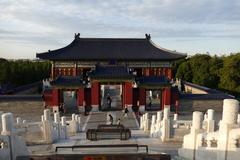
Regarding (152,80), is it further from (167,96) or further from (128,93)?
(128,93)

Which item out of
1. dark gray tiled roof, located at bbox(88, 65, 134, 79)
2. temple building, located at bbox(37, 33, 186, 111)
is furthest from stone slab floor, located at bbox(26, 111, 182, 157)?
dark gray tiled roof, located at bbox(88, 65, 134, 79)

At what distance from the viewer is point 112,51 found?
127ft

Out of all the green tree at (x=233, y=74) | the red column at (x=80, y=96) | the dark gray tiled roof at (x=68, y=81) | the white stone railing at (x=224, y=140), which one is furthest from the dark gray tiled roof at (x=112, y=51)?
the white stone railing at (x=224, y=140)

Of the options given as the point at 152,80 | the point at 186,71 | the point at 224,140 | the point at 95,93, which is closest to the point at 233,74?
the point at 186,71

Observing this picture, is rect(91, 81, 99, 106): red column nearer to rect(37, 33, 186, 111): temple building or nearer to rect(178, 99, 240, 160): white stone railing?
rect(37, 33, 186, 111): temple building

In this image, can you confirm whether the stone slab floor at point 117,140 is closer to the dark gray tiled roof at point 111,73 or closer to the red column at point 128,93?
the red column at point 128,93

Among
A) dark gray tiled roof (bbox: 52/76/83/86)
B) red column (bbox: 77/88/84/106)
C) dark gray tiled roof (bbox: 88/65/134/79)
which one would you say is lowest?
red column (bbox: 77/88/84/106)

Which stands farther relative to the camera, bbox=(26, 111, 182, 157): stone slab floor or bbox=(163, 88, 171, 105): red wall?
bbox=(163, 88, 171, 105): red wall

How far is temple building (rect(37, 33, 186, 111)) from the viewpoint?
96.8 feet

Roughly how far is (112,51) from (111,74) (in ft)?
31.4

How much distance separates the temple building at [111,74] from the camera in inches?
1161

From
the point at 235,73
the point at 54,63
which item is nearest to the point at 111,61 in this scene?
the point at 54,63

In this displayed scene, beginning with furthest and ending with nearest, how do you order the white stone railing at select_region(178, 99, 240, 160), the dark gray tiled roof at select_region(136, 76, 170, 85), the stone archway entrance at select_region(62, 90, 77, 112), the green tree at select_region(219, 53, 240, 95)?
the green tree at select_region(219, 53, 240, 95) → the stone archway entrance at select_region(62, 90, 77, 112) → the dark gray tiled roof at select_region(136, 76, 170, 85) → the white stone railing at select_region(178, 99, 240, 160)

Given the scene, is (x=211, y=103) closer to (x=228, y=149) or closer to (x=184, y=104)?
(x=184, y=104)
